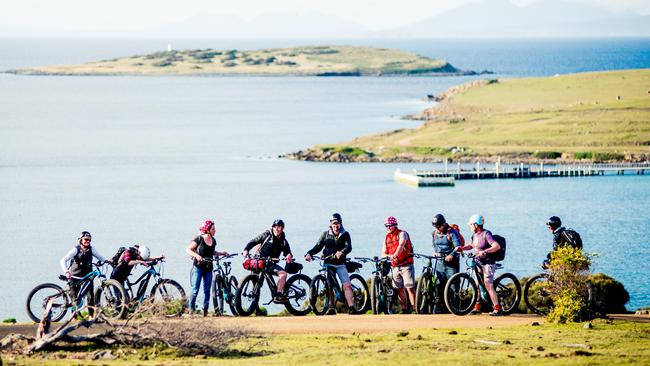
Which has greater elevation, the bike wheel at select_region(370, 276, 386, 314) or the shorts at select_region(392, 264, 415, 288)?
the shorts at select_region(392, 264, 415, 288)

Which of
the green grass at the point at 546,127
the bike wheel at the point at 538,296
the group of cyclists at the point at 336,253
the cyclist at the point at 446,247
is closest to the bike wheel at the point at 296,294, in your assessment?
the group of cyclists at the point at 336,253

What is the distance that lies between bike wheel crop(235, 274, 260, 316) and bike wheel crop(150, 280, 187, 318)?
4.16ft

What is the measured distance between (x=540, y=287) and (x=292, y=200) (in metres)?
61.8

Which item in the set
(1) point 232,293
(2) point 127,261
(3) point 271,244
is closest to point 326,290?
(3) point 271,244

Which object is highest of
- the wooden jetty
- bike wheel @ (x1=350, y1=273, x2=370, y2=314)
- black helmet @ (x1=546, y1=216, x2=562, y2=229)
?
the wooden jetty

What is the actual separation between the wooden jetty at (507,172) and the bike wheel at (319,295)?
2753 inches

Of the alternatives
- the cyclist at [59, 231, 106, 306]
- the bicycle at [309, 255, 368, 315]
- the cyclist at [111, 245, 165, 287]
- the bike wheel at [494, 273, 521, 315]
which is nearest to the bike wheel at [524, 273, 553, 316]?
the bike wheel at [494, 273, 521, 315]

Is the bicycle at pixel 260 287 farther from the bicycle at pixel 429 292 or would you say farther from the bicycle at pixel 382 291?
the bicycle at pixel 429 292

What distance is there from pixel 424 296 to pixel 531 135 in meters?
91.7

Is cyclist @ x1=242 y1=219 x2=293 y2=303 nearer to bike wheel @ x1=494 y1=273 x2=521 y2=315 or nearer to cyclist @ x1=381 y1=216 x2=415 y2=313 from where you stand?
cyclist @ x1=381 y1=216 x2=415 y2=313

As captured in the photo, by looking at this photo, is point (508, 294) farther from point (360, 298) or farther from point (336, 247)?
point (336, 247)

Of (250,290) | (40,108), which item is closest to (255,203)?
(250,290)

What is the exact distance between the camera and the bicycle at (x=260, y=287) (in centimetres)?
2241

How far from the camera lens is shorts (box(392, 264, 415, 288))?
22719 millimetres
